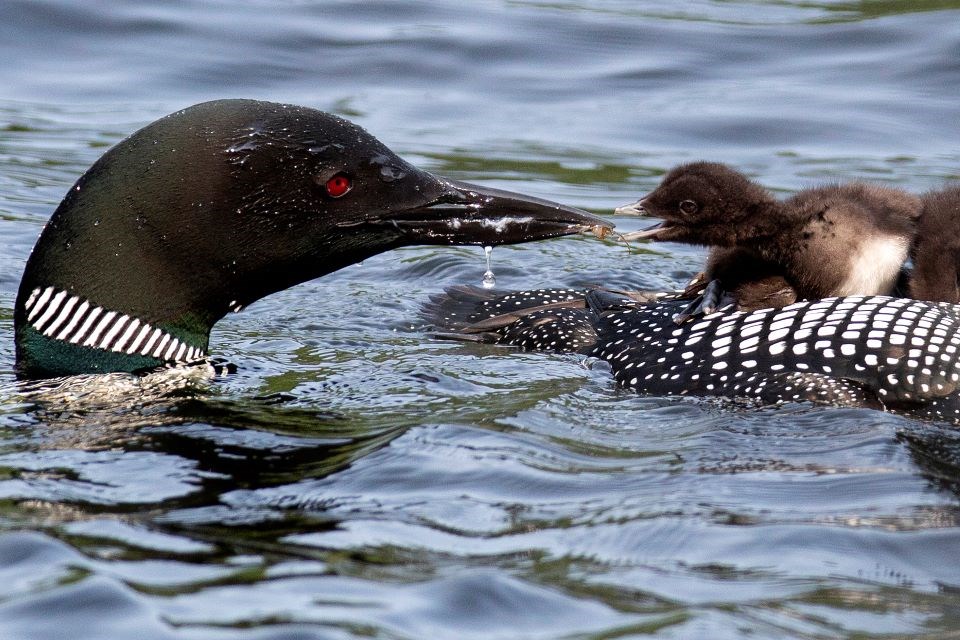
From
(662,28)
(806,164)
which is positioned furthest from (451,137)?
(662,28)

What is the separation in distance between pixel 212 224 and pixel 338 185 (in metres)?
0.36

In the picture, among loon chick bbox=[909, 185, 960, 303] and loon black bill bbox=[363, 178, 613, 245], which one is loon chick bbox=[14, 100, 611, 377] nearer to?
loon black bill bbox=[363, 178, 613, 245]

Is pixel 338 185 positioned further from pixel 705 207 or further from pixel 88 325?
pixel 705 207

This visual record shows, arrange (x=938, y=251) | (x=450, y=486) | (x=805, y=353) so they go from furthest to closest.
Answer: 1. (x=938, y=251)
2. (x=805, y=353)
3. (x=450, y=486)

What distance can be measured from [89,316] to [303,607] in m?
1.70

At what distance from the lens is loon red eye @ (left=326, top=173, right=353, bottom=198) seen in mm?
4199

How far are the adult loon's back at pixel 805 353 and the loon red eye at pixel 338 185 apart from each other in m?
1.12

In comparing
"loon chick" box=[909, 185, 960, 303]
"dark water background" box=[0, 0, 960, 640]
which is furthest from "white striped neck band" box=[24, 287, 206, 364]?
"loon chick" box=[909, 185, 960, 303]

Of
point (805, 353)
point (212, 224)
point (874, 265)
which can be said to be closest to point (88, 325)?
point (212, 224)

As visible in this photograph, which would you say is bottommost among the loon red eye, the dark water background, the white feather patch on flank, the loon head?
the dark water background

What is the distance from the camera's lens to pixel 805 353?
439 cm

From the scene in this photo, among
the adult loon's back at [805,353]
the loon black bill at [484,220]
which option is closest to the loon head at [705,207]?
the adult loon's back at [805,353]

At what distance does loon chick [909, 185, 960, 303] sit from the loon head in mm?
502

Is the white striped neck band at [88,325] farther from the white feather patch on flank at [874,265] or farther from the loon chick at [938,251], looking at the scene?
the loon chick at [938,251]
